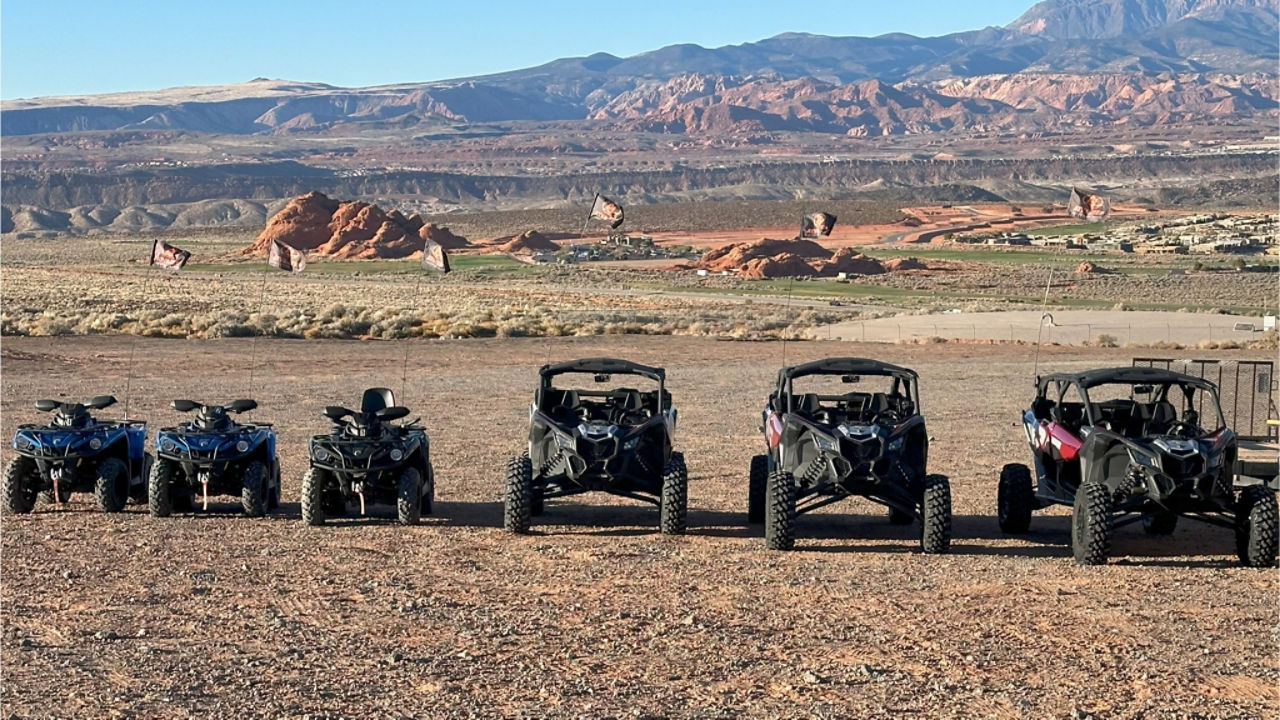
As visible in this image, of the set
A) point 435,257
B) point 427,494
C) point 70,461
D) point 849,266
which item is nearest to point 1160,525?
point 427,494

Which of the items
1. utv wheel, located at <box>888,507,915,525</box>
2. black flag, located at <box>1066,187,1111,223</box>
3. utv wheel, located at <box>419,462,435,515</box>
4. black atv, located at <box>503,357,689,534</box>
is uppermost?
black flag, located at <box>1066,187,1111,223</box>

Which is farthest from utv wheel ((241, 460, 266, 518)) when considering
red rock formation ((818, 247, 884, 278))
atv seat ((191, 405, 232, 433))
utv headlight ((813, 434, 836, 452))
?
red rock formation ((818, 247, 884, 278))

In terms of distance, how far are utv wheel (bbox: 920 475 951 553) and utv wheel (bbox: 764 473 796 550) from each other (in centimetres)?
116

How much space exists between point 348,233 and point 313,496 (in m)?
105

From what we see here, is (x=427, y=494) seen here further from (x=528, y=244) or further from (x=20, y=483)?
(x=528, y=244)

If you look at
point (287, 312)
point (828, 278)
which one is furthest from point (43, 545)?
point (828, 278)

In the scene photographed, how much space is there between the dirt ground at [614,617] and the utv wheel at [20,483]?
0.86ft

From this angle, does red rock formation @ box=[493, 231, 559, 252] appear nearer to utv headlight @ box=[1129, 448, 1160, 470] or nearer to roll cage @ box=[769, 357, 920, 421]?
roll cage @ box=[769, 357, 920, 421]

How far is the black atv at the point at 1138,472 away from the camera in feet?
47.1

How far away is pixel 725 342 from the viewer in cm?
4941

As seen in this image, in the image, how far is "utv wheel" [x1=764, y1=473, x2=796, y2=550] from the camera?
15.1 m

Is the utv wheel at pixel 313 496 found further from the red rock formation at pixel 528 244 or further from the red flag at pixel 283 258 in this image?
the red rock formation at pixel 528 244

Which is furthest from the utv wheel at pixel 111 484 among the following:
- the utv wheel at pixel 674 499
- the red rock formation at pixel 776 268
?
the red rock formation at pixel 776 268

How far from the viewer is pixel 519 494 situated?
1593cm
